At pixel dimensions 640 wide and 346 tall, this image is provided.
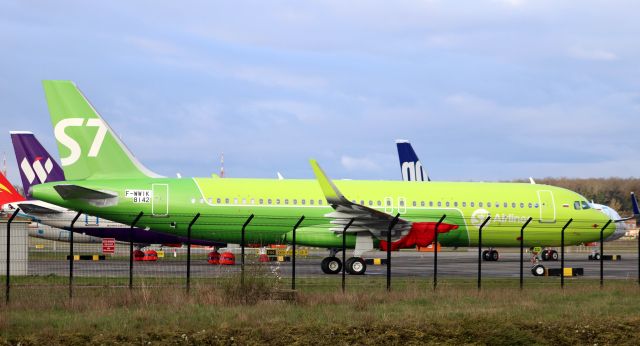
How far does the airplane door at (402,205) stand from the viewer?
38.2 meters

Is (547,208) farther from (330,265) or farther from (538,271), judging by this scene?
(330,265)

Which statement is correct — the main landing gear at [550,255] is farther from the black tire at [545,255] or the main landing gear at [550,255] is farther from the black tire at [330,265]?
the black tire at [330,265]

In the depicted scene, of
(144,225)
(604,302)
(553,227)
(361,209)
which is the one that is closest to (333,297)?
(604,302)

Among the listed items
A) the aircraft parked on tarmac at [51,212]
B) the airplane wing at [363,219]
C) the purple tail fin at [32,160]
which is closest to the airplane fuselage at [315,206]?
the airplane wing at [363,219]

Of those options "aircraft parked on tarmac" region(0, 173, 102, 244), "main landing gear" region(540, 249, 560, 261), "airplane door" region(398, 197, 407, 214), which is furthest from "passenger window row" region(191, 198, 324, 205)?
"main landing gear" region(540, 249, 560, 261)

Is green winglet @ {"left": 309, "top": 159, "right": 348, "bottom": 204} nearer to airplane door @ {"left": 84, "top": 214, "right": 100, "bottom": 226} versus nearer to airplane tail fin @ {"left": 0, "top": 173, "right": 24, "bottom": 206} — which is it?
airplane door @ {"left": 84, "top": 214, "right": 100, "bottom": 226}

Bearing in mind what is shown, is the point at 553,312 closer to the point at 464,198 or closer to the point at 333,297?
the point at 333,297

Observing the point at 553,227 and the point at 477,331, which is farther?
the point at 553,227

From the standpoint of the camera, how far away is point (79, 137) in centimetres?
3706

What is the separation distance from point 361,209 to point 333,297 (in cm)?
1368

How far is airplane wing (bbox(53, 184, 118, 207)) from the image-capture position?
33.8 metres

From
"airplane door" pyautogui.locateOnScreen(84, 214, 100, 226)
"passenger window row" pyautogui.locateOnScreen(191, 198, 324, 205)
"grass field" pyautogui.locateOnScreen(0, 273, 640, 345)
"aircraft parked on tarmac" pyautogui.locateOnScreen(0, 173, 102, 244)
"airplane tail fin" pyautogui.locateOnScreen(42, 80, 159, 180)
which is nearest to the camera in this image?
"grass field" pyautogui.locateOnScreen(0, 273, 640, 345)

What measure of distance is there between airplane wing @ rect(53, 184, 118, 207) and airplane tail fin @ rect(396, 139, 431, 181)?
32156mm

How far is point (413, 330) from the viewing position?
53.2 feet
